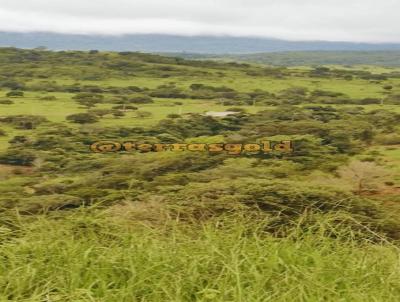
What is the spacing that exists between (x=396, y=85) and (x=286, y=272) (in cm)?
8307

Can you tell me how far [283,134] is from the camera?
150 ft

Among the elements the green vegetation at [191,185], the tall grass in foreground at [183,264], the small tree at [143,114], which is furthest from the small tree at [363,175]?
the small tree at [143,114]

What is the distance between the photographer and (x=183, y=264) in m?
4.38

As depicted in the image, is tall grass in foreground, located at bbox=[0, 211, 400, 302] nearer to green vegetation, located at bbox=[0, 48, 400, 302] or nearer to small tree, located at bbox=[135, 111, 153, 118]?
green vegetation, located at bbox=[0, 48, 400, 302]

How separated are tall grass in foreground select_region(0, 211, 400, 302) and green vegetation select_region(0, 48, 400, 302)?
0.04 feet

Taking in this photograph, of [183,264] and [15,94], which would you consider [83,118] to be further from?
[183,264]

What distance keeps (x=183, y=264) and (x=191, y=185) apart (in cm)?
2032

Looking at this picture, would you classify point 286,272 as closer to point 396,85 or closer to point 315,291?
point 315,291

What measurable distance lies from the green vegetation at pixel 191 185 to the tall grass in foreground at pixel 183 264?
1cm

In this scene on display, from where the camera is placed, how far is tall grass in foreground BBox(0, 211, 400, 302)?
4.02 metres

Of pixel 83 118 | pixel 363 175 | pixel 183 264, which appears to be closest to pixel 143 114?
pixel 83 118

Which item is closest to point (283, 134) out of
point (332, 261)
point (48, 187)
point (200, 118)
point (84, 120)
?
point (200, 118)

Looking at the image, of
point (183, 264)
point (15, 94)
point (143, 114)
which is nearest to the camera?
point (183, 264)

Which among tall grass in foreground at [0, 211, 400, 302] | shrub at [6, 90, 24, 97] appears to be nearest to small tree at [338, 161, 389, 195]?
tall grass in foreground at [0, 211, 400, 302]
